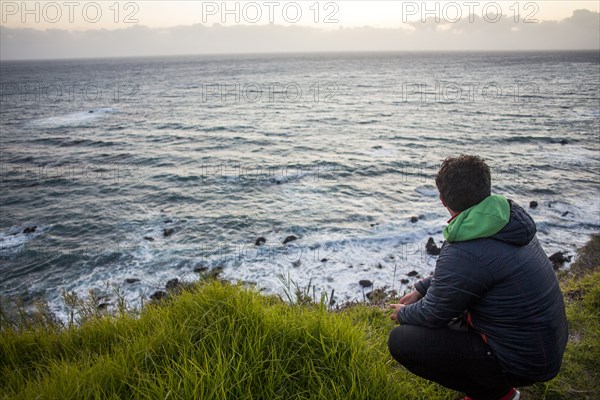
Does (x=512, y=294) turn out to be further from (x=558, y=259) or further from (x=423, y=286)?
(x=558, y=259)

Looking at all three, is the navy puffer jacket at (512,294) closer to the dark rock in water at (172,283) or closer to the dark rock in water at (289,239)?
the dark rock in water at (172,283)

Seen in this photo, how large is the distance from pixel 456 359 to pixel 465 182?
161 centimetres

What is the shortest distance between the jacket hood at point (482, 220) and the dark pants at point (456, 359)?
975 mm

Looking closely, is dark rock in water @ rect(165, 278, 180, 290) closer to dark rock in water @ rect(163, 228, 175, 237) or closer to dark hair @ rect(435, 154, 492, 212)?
dark rock in water @ rect(163, 228, 175, 237)

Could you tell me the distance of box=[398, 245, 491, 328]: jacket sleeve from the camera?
290 centimetres

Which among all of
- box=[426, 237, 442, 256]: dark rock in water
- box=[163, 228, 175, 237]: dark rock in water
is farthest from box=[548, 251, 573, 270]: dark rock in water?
box=[163, 228, 175, 237]: dark rock in water

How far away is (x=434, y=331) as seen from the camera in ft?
11.1

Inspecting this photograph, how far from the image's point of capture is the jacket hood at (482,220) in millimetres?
2875

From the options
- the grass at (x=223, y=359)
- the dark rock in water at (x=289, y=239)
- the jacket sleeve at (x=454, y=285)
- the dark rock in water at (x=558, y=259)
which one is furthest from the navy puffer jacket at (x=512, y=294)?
the dark rock in water at (x=289, y=239)

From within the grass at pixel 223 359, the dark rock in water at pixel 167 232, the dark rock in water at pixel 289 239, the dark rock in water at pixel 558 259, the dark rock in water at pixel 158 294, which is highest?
the grass at pixel 223 359

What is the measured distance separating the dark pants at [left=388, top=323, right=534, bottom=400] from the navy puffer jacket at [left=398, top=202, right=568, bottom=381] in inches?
4.8

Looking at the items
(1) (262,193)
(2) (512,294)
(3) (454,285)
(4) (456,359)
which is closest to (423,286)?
(4) (456,359)

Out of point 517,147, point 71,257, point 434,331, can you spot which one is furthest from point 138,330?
point 517,147

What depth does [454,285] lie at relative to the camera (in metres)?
2.98
